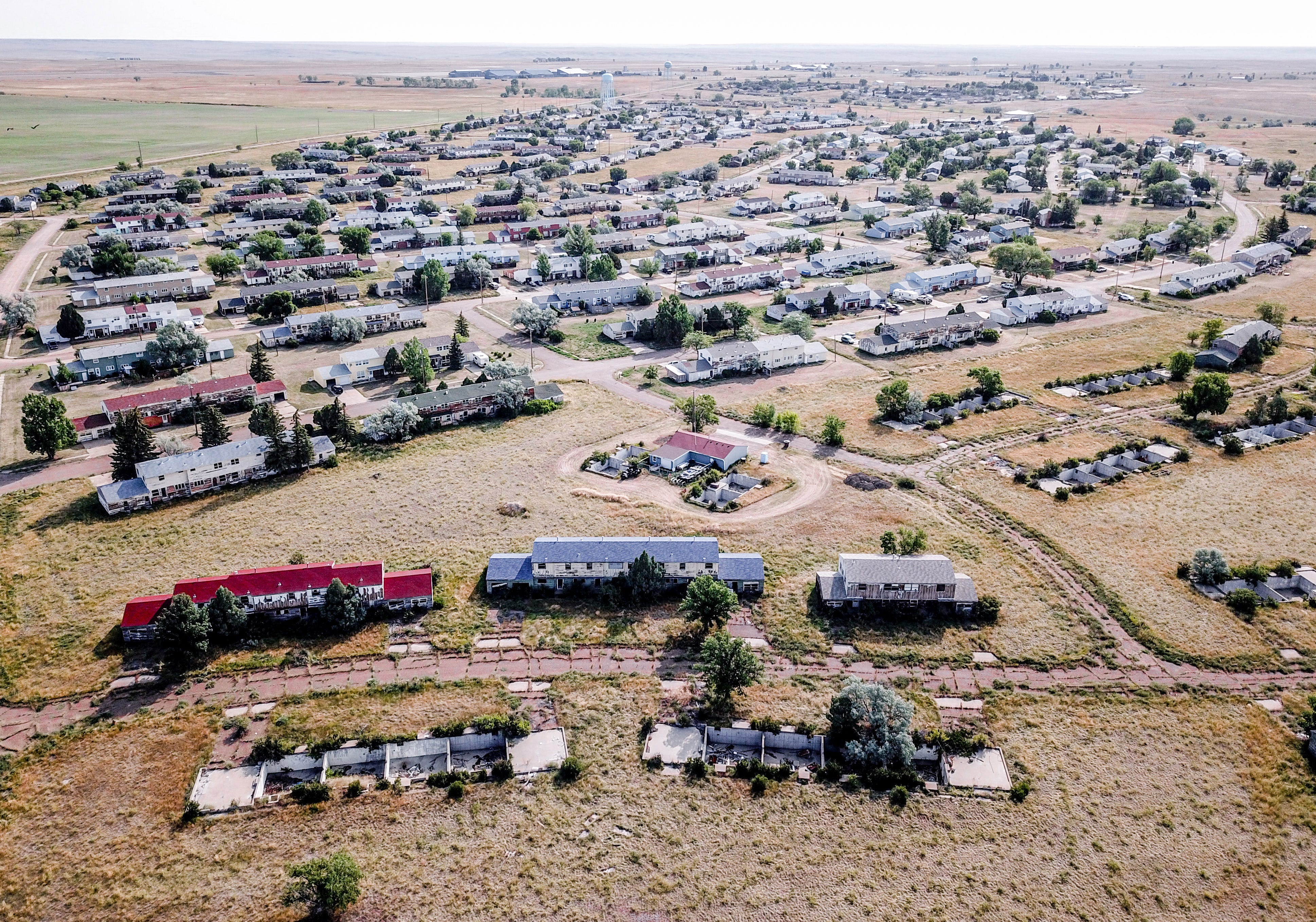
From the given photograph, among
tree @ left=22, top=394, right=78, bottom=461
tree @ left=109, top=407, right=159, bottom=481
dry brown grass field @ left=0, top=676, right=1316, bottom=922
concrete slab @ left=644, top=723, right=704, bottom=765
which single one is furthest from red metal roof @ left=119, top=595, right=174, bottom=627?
tree @ left=22, top=394, right=78, bottom=461

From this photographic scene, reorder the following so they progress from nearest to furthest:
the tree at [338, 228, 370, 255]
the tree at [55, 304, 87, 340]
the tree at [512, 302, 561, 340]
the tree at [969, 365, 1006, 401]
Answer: the tree at [969, 365, 1006, 401]
the tree at [55, 304, 87, 340]
the tree at [512, 302, 561, 340]
the tree at [338, 228, 370, 255]

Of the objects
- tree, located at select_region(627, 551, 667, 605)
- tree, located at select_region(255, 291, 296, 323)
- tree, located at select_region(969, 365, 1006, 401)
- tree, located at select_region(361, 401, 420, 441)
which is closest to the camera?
tree, located at select_region(627, 551, 667, 605)

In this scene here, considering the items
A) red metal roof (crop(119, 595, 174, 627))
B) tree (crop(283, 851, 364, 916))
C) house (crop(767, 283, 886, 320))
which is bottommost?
tree (crop(283, 851, 364, 916))

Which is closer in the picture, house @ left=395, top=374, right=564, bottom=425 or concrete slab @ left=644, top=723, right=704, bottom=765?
concrete slab @ left=644, top=723, right=704, bottom=765

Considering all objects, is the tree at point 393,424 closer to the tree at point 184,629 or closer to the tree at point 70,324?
the tree at point 184,629

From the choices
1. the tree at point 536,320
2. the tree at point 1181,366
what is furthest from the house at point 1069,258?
the tree at point 536,320

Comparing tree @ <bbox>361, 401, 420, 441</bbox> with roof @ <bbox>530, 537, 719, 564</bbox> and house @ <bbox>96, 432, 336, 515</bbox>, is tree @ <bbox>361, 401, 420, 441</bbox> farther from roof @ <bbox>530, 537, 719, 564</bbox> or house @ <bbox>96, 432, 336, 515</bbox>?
roof @ <bbox>530, 537, 719, 564</bbox>
